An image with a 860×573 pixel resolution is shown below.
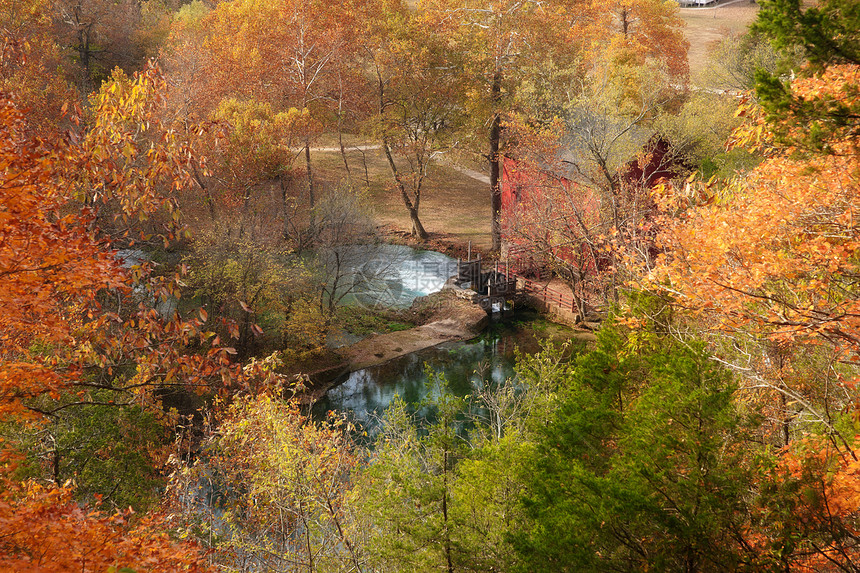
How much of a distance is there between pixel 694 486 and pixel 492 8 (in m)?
29.5

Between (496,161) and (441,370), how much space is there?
14.6 meters

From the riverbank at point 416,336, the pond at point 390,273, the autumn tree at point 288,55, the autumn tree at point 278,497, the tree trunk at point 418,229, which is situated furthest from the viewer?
the tree trunk at point 418,229

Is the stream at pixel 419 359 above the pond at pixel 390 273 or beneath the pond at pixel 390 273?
beneath

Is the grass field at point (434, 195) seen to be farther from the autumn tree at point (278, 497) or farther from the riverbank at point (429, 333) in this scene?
the autumn tree at point (278, 497)

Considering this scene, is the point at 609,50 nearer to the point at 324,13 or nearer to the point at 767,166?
the point at 324,13

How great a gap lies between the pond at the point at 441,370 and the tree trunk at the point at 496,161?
7178 mm

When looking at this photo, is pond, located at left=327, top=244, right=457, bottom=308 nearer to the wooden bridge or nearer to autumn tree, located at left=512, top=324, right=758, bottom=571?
the wooden bridge

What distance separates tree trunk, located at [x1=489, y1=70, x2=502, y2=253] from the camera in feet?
101

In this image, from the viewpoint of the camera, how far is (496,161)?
106 feet

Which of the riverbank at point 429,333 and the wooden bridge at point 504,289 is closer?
the riverbank at point 429,333

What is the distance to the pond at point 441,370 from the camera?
19.6 meters

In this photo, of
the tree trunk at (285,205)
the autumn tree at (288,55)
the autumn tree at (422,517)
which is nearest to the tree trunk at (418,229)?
the autumn tree at (288,55)

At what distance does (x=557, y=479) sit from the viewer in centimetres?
725

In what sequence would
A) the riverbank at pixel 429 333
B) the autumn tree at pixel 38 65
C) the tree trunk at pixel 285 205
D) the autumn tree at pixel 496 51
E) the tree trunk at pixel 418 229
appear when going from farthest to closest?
the tree trunk at pixel 418 229 < the autumn tree at pixel 496 51 < the tree trunk at pixel 285 205 < the autumn tree at pixel 38 65 < the riverbank at pixel 429 333
